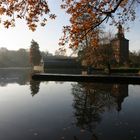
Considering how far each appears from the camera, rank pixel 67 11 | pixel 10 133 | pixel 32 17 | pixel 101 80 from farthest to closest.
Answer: pixel 101 80
pixel 67 11
pixel 32 17
pixel 10 133

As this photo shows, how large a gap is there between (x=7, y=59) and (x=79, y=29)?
7083 inches

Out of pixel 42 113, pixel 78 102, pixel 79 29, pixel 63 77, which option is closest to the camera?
pixel 79 29

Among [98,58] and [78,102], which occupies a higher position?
[98,58]

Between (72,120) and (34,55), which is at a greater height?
(34,55)

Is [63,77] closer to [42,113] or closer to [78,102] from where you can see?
[78,102]

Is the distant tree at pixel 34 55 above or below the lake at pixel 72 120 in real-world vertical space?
above

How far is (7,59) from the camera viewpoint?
186 m

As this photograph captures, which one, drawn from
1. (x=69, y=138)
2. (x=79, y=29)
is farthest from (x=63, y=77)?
(x=69, y=138)

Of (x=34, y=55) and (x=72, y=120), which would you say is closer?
(x=72, y=120)

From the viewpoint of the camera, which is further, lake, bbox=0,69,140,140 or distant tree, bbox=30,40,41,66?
distant tree, bbox=30,40,41,66

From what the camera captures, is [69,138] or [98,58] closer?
[69,138]

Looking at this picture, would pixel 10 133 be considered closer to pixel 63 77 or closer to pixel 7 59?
pixel 63 77

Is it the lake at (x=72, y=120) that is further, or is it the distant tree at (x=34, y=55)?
the distant tree at (x=34, y=55)

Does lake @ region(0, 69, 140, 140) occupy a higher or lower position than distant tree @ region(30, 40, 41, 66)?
→ lower
